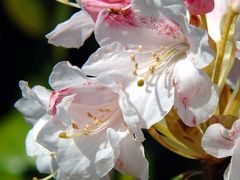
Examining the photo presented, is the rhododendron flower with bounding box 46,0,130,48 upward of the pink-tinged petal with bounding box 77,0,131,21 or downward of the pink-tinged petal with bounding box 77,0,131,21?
downward

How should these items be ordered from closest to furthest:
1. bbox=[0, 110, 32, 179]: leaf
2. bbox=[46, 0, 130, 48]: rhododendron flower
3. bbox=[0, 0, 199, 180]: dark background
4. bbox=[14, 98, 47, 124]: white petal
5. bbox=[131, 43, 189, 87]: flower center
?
bbox=[131, 43, 189, 87]: flower center
bbox=[46, 0, 130, 48]: rhododendron flower
bbox=[14, 98, 47, 124]: white petal
bbox=[0, 110, 32, 179]: leaf
bbox=[0, 0, 199, 180]: dark background

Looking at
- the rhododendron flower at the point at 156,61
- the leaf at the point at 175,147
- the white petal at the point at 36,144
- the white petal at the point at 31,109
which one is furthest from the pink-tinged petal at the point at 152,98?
the white petal at the point at 31,109

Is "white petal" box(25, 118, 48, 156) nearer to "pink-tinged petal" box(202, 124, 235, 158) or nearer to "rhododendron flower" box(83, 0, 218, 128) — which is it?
"rhododendron flower" box(83, 0, 218, 128)

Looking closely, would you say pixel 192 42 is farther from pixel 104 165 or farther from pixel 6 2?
pixel 6 2

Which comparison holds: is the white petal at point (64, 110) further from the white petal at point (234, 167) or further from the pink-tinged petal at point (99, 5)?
the white petal at point (234, 167)

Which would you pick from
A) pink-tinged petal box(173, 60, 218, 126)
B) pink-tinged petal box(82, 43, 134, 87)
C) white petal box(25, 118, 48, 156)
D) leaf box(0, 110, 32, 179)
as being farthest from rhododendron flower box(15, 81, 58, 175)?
leaf box(0, 110, 32, 179)

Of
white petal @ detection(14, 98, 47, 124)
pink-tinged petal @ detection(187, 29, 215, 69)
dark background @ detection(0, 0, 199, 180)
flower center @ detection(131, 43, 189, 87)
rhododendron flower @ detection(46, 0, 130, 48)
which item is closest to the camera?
pink-tinged petal @ detection(187, 29, 215, 69)

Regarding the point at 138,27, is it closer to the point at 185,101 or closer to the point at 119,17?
the point at 119,17

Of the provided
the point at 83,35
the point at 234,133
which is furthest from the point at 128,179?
the point at 234,133
